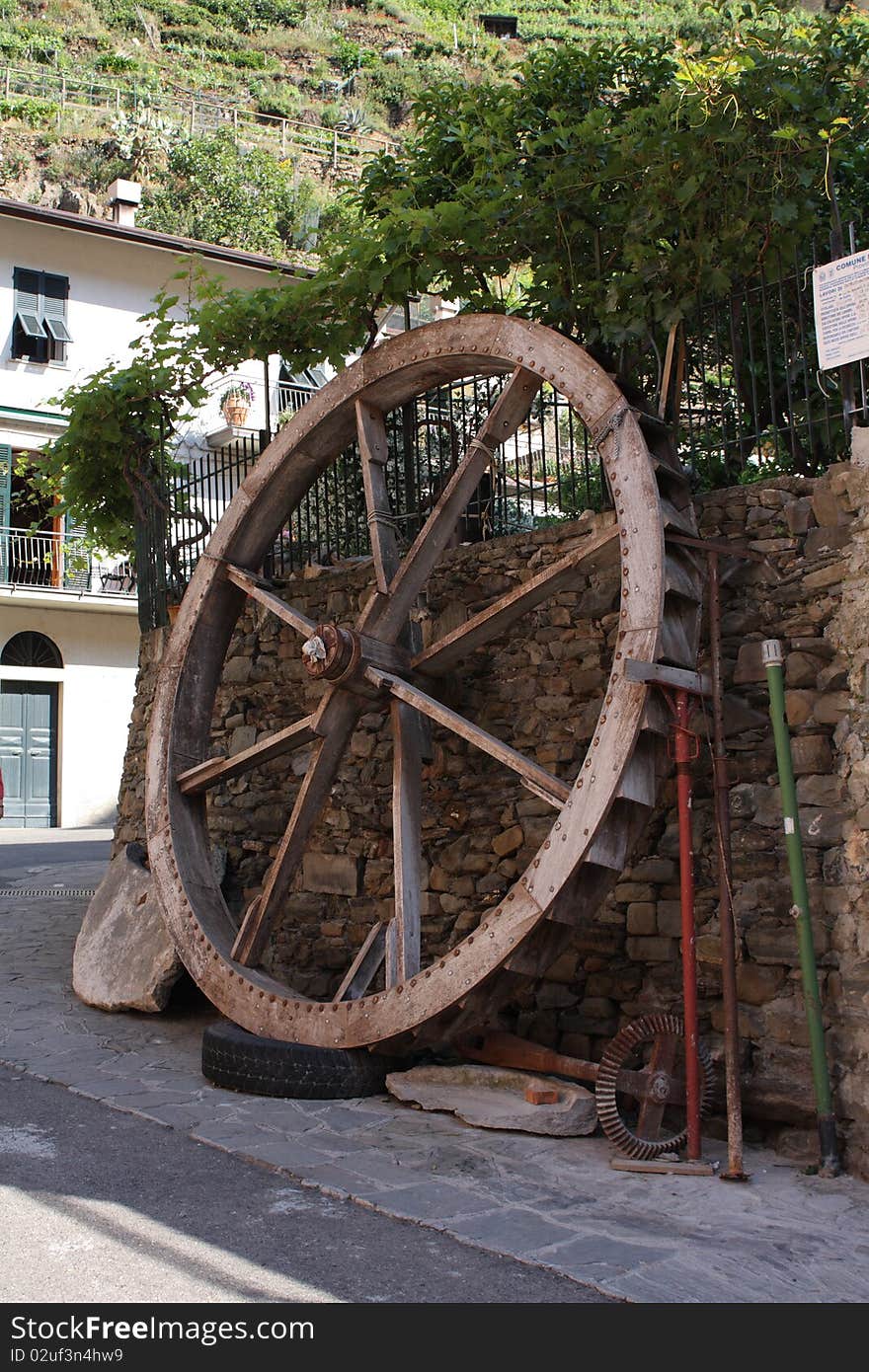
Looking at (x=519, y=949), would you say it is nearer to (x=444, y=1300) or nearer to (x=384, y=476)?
Answer: (x=444, y=1300)

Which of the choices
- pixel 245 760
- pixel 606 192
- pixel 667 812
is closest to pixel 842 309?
pixel 606 192

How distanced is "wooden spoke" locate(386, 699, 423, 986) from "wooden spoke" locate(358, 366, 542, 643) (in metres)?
0.40

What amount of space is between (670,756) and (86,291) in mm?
19194

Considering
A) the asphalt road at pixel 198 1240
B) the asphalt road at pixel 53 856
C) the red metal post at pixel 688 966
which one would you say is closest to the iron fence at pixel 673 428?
the red metal post at pixel 688 966

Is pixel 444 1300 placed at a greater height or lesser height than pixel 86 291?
lesser

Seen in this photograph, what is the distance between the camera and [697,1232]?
3.64 metres

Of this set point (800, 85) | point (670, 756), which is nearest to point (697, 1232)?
point (670, 756)

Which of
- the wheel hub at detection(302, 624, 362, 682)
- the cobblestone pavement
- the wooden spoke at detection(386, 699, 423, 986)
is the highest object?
the wheel hub at detection(302, 624, 362, 682)

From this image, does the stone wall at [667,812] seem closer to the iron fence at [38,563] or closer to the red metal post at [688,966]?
the red metal post at [688,966]

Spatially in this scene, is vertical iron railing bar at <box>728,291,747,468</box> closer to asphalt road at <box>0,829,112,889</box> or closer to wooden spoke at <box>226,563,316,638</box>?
wooden spoke at <box>226,563,316,638</box>

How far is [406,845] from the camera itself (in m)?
5.49

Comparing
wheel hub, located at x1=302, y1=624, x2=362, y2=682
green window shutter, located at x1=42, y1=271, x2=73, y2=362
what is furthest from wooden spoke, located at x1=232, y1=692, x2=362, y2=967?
green window shutter, located at x1=42, y1=271, x2=73, y2=362

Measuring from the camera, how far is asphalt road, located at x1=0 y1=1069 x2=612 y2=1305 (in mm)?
3172
